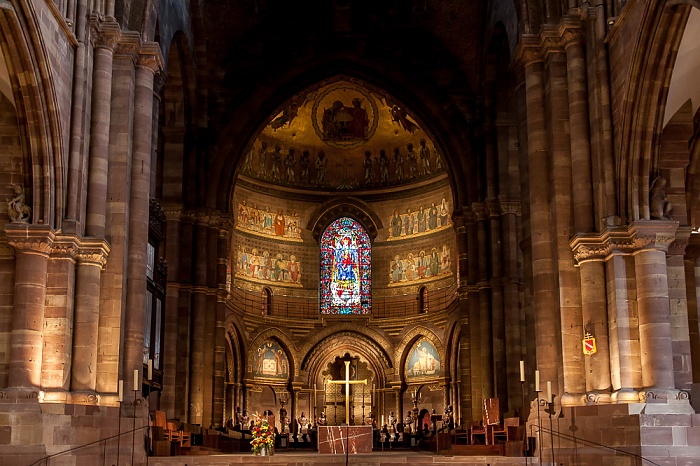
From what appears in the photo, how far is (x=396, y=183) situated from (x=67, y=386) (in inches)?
1145

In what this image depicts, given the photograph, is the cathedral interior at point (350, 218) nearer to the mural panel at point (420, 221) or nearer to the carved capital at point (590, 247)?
the carved capital at point (590, 247)

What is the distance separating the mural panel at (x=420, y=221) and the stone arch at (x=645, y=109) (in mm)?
23958

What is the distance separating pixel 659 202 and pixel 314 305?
28965 millimetres

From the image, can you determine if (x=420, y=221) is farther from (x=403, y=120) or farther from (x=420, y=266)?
(x=403, y=120)

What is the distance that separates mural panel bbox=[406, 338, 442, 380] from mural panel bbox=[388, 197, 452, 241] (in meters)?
5.26

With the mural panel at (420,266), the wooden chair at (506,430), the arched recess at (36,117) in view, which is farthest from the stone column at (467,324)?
the arched recess at (36,117)

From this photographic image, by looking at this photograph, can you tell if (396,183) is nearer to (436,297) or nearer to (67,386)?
(436,297)

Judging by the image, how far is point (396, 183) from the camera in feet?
158

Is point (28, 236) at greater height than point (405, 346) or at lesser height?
greater

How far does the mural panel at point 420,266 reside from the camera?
151 feet

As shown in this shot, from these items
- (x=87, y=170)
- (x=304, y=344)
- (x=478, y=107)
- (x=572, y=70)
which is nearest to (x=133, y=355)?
(x=87, y=170)

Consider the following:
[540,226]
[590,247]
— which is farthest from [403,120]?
[590,247]

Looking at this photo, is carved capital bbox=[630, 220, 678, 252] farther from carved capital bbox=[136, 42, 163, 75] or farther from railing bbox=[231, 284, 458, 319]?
railing bbox=[231, 284, 458, 319]

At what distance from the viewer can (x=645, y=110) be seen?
21031 mm
